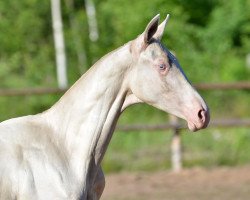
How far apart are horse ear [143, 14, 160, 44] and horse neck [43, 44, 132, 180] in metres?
0.12

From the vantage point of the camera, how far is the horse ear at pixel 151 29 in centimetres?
455

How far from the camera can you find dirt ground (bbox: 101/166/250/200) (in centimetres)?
997

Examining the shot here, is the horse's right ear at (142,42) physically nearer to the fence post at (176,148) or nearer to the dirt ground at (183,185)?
the dirt ground at (183,185)

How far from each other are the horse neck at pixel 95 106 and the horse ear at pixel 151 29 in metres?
0.12

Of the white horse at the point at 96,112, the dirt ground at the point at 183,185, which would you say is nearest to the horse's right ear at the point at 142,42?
the white horse at the point at 96,112

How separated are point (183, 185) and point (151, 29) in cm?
647

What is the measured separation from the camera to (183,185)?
35.8ft

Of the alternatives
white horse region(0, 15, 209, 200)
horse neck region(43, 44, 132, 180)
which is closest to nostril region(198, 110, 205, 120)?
white horse region(0, 15, 209, 200)

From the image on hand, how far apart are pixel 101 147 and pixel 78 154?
145 millimetres

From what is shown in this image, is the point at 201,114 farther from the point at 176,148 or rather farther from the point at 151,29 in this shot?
the point at 176,148

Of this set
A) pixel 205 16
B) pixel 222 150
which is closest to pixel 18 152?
pixel 222 150

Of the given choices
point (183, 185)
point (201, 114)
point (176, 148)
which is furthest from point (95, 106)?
point (176, 148)

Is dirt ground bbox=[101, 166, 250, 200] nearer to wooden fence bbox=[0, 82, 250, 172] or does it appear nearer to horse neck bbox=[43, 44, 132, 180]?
wooden fence bbox=[0, 82, 250, 172]

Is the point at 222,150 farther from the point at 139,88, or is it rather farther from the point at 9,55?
the point at 9,55
